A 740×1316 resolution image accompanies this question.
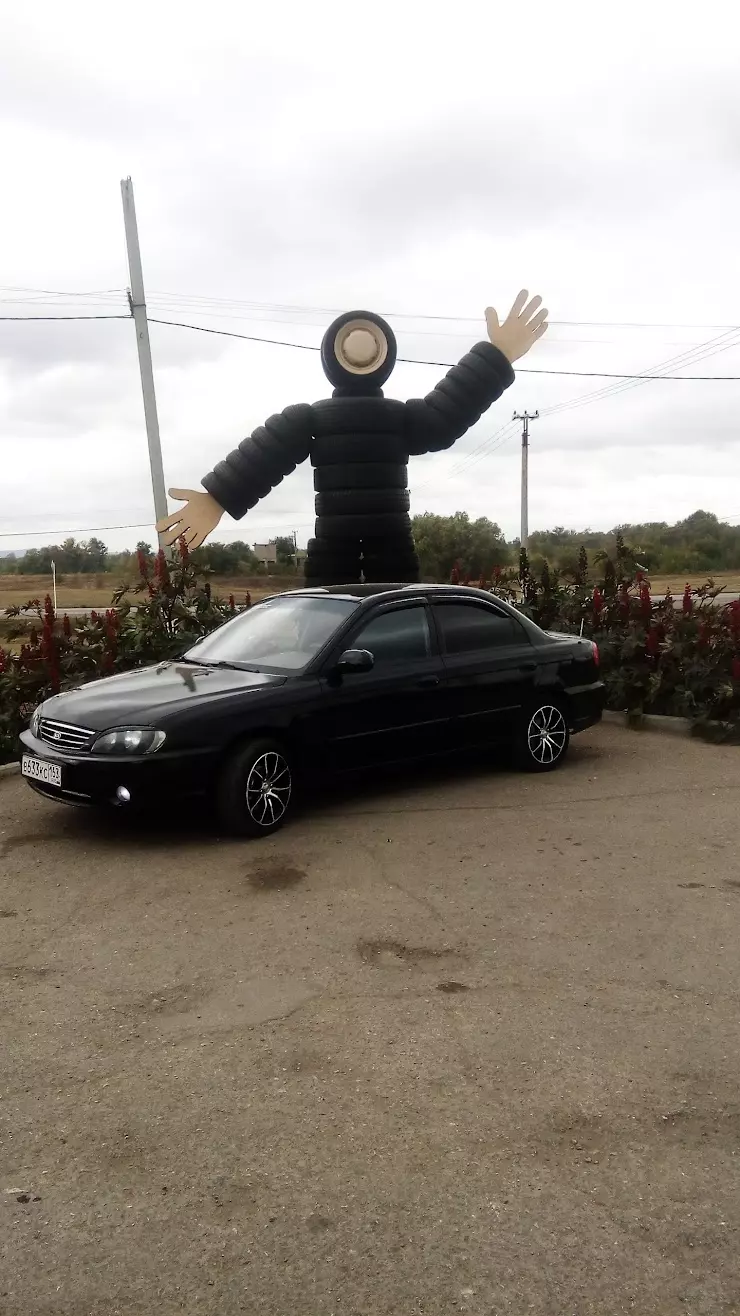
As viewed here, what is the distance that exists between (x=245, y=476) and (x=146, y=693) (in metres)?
5.04

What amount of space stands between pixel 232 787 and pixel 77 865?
88 centimetres

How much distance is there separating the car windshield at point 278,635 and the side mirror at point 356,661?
0.86ft

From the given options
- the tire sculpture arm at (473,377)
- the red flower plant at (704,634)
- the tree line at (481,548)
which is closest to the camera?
the red flower plant at (704,634)

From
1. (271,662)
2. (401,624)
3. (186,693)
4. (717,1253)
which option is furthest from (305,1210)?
(401,624)

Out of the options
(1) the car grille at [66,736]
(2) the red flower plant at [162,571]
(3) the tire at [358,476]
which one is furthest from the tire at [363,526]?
(1) the car grille at [66,736]

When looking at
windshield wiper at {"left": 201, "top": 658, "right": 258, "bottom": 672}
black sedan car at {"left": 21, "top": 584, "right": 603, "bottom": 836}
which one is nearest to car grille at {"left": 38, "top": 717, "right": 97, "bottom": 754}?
black sedan car at {"left": 21, "top": 584, "right": 603, "bottom": 836}

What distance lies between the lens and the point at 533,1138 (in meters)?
3.01

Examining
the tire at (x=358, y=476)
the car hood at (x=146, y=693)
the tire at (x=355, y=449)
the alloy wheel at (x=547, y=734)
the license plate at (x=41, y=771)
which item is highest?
the tire at (x=355, y=449)

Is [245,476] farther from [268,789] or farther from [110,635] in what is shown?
[268,789]

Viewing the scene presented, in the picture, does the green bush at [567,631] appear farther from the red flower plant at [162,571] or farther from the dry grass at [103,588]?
the dry grass at [103,588]

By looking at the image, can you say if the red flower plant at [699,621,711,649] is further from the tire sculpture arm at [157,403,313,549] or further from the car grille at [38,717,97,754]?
A: the car grille at [38,717,97,754]

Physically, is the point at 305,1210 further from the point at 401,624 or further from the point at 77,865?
the point at 401,624

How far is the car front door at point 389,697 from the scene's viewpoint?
6492 mm

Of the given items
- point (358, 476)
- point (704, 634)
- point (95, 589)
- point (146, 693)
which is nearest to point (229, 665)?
point (146, 693)
